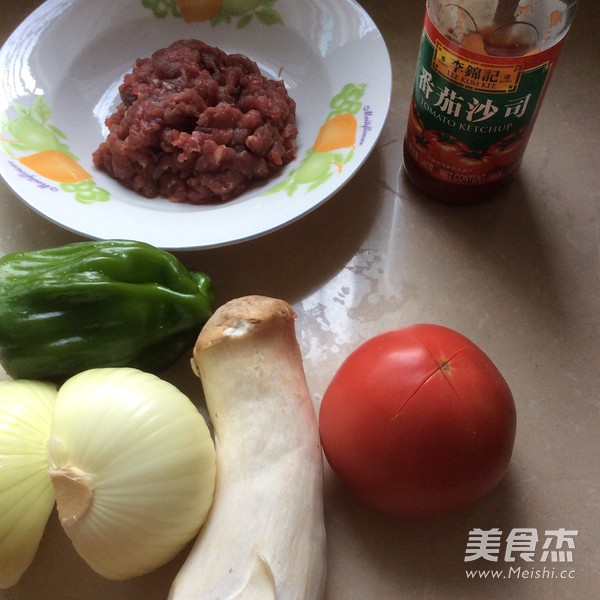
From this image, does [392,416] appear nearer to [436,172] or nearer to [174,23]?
[436,172]

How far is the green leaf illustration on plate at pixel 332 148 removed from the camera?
3.14 ft

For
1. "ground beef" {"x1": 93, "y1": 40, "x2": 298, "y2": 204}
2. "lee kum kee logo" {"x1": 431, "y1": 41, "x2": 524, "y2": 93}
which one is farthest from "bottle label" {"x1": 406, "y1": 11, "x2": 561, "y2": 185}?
"ground beef" {"x1": 93, "y1": 40, "x2": 298, "y2": 204}

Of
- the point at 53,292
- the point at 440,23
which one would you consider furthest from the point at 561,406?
the point at 53,292

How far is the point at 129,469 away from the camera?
683 mm

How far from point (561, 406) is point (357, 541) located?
33 centimetres

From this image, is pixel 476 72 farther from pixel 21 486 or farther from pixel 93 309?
pixel 21 486

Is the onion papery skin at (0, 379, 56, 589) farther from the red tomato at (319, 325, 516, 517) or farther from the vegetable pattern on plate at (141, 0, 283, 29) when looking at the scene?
the vegetable pattern on plate at (141, 0, 283, 29)

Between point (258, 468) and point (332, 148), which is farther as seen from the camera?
point (332, 148)

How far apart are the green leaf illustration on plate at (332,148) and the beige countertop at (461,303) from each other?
0.10 m

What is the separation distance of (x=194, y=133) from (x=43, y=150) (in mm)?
234

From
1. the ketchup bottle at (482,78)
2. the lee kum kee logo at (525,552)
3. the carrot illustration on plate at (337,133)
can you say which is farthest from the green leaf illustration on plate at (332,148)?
the lee kum kee logo at (525,552)

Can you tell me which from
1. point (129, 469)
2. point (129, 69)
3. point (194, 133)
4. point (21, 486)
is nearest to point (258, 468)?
point (129, 469)

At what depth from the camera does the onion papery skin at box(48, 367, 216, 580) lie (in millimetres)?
680

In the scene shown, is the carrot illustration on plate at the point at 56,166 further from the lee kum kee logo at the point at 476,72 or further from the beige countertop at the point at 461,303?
the lee kum kee logo at the point at 476,72
